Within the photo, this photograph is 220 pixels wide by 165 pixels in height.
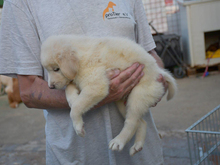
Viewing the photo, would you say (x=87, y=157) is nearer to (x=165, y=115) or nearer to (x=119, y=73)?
(x=119, y=73)

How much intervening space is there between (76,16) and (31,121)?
12.4ft

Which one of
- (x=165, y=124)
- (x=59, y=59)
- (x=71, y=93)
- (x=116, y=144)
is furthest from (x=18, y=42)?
(x=165, y=124)

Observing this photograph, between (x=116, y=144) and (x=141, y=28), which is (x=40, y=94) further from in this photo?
(x=141, y=28)

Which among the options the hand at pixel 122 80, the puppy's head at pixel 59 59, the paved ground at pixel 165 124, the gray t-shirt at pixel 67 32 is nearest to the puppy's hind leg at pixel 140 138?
the gray t-shirt at pixel 67 32

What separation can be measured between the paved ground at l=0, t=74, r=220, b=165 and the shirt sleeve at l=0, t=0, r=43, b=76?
2.11m

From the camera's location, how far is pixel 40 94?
1.44 m

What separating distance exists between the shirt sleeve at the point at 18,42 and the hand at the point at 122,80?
45cm

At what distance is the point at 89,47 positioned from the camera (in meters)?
1.39

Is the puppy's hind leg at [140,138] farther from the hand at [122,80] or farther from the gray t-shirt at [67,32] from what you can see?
the hand at [122,80]

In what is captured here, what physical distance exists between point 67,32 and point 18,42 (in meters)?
0.28

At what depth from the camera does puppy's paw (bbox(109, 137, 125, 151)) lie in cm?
138

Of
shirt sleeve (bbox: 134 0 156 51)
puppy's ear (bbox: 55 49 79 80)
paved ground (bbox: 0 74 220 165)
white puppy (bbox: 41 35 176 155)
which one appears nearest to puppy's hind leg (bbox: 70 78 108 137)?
→ white puppy (bbox: 41 35 176 155)

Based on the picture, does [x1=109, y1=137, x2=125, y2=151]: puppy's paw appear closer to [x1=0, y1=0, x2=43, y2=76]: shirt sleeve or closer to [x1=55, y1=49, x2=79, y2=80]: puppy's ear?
[x1=55, y1=49, x2=79, y2=80]: puppy's ear

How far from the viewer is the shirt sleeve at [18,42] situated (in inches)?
55.0
